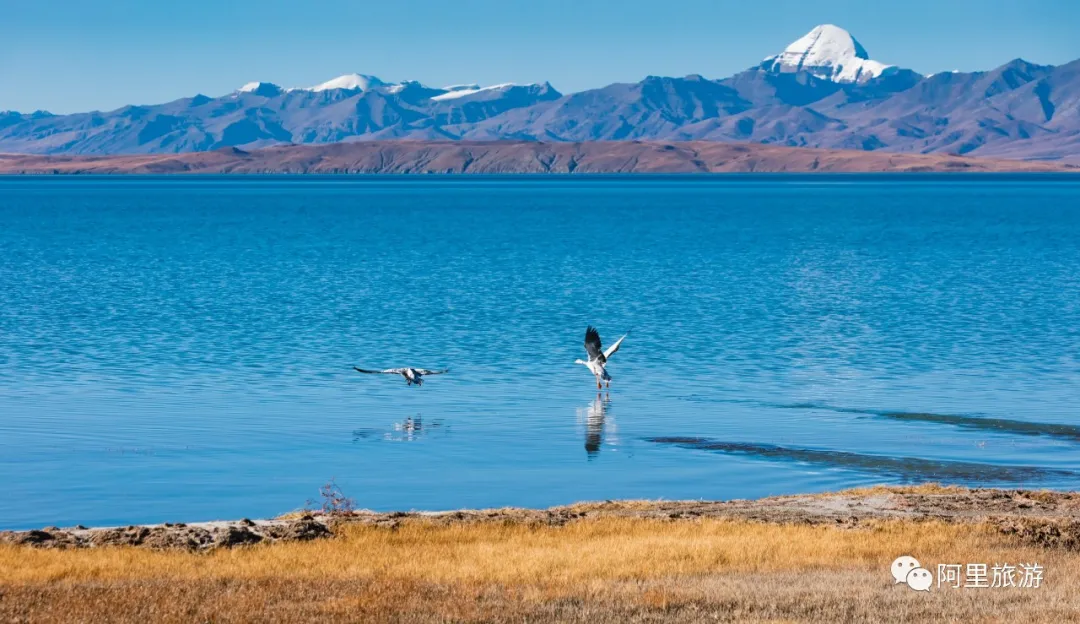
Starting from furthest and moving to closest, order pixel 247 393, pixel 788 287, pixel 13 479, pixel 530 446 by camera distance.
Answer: pixel 788 287, pixel 247 393, pixel 530 446, pixel 13 479

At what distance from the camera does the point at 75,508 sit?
24.9 m

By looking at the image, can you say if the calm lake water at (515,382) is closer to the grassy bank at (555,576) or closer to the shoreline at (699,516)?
the shoreline at (699,516)

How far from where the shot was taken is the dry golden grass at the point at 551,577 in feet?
50.5

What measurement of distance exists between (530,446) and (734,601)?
50.4 feet

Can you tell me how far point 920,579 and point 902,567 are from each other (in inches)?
25.3

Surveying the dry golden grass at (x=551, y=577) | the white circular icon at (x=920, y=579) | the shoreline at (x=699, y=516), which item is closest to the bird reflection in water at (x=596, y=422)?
the shoreline at (x=699, y=516)

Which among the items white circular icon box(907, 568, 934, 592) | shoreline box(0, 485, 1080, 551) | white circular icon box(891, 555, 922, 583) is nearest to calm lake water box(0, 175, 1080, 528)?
shoreline box(0, 485, 1080, 551)

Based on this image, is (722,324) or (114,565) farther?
(722,324)

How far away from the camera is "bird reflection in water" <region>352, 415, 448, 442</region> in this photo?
105 feet

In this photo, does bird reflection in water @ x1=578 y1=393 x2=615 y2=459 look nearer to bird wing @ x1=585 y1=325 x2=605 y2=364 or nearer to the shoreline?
bird wing @ x1=585 y1=325 x2=605 y2=364

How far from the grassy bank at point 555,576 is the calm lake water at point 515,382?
5.51 meters

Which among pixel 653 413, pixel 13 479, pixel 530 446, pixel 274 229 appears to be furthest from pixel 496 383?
pixel 274 229

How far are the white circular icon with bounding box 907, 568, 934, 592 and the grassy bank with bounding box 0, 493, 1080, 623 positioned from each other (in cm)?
12

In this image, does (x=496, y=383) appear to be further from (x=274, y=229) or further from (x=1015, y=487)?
(x=274, y=229)
